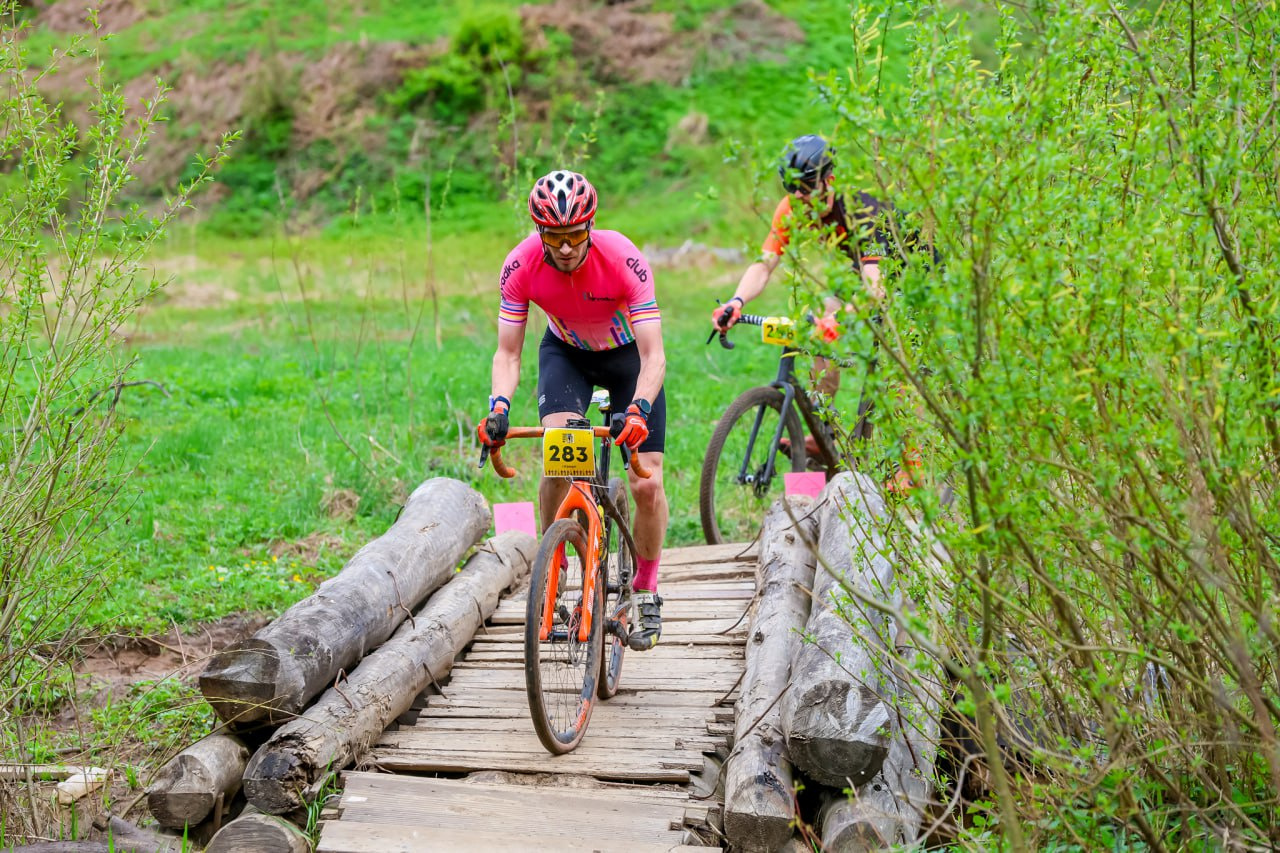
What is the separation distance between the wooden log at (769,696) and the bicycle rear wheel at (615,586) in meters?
0.55

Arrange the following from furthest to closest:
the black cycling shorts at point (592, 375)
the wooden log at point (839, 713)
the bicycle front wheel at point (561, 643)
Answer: the black cycling shorts at point (592, 375)
the bicycle front wheel at point (561, 643)
the wooden log at point (839, 713)

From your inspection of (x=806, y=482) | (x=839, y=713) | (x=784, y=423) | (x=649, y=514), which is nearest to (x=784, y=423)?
(x=784, y=423)

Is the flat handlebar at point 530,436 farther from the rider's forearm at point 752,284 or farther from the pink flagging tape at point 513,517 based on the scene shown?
the rider's forearm at point 752,284

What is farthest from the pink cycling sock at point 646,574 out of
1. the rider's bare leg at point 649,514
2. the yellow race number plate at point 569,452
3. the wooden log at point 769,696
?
the yellow race number plate at point 569,452

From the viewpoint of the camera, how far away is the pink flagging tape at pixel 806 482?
6.29 metres

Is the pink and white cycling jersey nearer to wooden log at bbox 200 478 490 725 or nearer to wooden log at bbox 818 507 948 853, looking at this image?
wooden log at bbox 200 478 490 725

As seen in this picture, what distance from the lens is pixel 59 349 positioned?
416 centimetres

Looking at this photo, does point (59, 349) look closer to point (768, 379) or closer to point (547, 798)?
point (547, 798)

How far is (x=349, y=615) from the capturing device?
15.6 ft

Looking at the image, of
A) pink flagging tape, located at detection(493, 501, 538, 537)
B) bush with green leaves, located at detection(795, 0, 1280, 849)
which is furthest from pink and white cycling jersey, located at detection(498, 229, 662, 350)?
bush with green leaves, located at detection(795, 0, 1280, 849)

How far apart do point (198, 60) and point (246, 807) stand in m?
27.3

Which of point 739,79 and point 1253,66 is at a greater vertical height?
point 739,79

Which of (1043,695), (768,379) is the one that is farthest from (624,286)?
(768,379)

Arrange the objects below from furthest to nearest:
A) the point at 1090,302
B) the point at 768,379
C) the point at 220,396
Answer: the point at 768,379
the point at 220,396
the point at 1090,302
